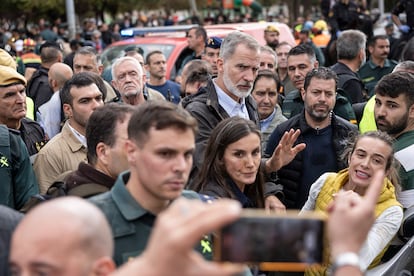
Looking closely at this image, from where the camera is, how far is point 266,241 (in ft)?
7.21

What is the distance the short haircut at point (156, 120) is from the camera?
10.8ft

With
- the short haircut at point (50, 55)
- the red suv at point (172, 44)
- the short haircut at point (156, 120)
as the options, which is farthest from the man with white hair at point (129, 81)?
the red suv at point (172, 44)

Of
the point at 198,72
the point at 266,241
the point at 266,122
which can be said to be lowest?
the point at 266,122

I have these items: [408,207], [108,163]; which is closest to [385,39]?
[408,207]

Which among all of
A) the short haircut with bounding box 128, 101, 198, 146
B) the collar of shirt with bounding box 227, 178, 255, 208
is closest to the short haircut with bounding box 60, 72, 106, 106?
the collar of shirt with bounding box 227, 178, 255, 208

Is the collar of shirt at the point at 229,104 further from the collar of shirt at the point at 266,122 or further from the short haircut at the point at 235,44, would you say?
the collar of shirt at the point at 266,122

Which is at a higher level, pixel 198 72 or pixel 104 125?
pixel 104 125

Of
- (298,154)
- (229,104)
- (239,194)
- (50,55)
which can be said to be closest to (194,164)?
(239,194)

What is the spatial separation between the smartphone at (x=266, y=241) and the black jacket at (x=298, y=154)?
381 centimetres

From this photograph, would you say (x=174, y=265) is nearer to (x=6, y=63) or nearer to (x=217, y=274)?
(x=217, y=274)

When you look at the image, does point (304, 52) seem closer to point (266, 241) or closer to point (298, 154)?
point (298, 154)

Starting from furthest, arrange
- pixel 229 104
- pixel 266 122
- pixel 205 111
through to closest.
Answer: pixel 266 122 < pixel 229 104 < pixel 205 111

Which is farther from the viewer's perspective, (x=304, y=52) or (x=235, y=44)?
(x=304, y=52)

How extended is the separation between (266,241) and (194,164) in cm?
320
